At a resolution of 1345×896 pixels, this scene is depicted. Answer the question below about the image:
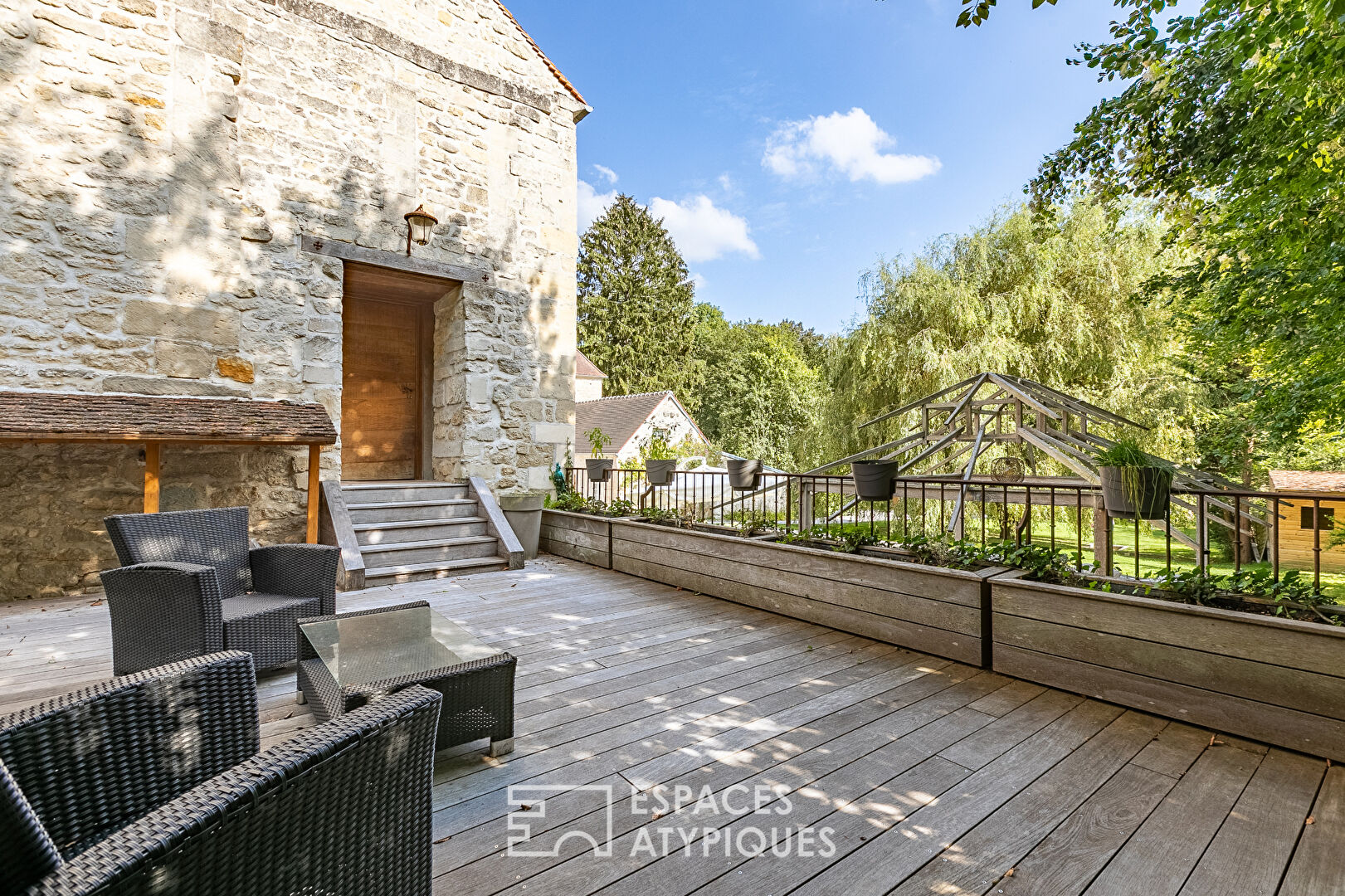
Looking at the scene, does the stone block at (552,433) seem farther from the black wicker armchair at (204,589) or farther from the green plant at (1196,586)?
the green plant at (1196,586)

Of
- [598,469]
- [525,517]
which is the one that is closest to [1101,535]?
[598,469]

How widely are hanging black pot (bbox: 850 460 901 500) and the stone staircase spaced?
334cm

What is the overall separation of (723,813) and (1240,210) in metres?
5.78

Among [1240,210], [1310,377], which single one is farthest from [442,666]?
[1310,377]

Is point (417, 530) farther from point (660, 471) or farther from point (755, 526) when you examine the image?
point (755, 526)

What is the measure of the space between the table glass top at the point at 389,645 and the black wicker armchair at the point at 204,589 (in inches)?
12.2

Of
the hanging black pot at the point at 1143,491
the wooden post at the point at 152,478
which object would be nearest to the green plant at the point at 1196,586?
the hanging black pot at the point at 1143,491

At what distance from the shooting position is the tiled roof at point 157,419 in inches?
157

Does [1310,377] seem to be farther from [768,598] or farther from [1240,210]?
[768,598]

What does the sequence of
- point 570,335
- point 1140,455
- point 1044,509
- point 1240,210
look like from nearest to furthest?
point 1140,455
point 1240,210
point 570,335
point 1044,509

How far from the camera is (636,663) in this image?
10.2 feet

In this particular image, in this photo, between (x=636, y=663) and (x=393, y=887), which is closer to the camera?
(x=393, y=887)

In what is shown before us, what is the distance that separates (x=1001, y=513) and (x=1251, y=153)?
3.65 metres

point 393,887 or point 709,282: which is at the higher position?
point 709,282
